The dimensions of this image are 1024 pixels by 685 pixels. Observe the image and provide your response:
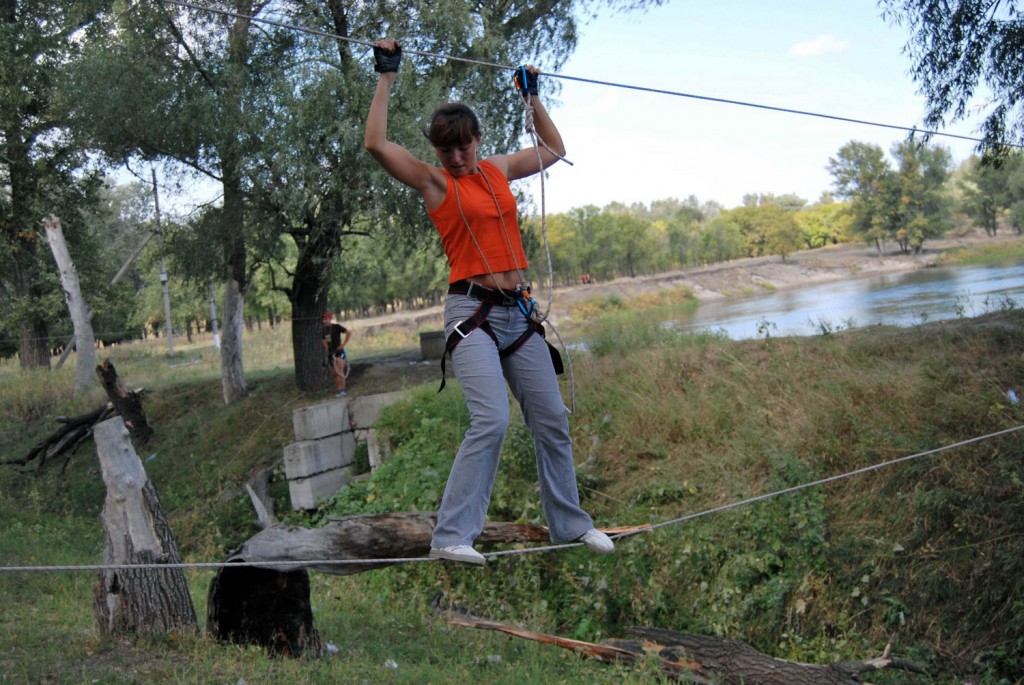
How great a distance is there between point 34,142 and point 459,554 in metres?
19.4

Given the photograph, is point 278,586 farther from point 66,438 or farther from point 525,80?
point 66,438

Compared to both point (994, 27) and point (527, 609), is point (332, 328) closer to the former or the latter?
point (527, 609)

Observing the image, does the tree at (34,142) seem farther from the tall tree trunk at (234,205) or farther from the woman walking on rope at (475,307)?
the woman walking on rope at (475,307)

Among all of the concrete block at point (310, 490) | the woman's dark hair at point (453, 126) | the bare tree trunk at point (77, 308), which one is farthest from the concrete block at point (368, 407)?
the bare tree trunk at point (77, 308)

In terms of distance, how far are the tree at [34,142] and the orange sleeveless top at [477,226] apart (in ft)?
45.4

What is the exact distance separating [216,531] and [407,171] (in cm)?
1162

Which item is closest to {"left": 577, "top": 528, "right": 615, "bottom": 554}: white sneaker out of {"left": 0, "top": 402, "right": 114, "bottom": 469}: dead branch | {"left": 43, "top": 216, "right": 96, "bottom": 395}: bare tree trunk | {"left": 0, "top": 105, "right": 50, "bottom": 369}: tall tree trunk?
{"left": 0, "top": 402, "right": 114, "bottom": 469}: dead branch

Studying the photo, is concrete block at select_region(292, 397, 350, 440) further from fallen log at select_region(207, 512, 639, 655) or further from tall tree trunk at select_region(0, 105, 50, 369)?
tall tree trunk at select_region(0, 105, 50, 369)

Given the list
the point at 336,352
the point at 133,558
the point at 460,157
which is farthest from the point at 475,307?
the point at 336,352

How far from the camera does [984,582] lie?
8.05 m

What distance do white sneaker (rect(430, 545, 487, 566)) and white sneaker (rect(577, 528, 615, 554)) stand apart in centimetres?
73

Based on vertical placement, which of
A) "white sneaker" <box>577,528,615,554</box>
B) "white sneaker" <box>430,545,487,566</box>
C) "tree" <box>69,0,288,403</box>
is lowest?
"white sneaker" <box>577,528,615,554</box>

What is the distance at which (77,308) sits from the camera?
2305 centimetres

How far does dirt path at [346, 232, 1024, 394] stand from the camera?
40031mm
